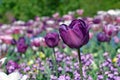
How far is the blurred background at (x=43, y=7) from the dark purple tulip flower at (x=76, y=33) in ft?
30.1

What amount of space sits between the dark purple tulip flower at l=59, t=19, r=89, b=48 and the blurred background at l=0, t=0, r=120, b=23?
30.1ft

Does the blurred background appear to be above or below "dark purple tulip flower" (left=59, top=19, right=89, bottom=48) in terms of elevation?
above

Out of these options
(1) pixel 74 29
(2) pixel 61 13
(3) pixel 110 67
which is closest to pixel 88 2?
(2) pixel 61 13

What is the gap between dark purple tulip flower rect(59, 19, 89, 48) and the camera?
2855mm

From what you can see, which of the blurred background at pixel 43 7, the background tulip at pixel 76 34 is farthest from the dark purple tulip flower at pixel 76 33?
the blurred background at pixel 43 7

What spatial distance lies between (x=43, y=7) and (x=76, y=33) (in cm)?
1199

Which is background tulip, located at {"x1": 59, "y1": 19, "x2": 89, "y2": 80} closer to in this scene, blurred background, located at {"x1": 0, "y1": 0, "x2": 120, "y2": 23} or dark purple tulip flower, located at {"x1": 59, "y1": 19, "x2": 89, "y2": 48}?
dark purple tulip flower, located at {"x1": 59, "y1": 19, "x2": 89, "y2": 48}

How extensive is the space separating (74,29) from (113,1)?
9.74 m

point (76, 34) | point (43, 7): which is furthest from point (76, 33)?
point (43, 7)

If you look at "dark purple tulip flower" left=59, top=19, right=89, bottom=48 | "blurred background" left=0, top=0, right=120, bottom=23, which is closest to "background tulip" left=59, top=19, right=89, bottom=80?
"dark purple tulip flower" left=59, top=19, right=89, bottom=48

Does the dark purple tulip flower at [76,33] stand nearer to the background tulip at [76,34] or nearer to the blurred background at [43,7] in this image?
the background tulip at [76,34]

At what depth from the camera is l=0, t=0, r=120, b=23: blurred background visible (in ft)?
40.4

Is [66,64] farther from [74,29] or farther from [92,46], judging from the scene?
[74,29]

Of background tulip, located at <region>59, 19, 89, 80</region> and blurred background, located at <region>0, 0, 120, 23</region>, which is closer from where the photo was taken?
background tulip, located at <region>59, 19, 89, 80</region>
